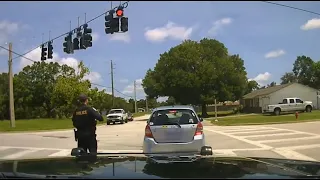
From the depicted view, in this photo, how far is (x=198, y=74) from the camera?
60062 mm

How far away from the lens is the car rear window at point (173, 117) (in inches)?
426

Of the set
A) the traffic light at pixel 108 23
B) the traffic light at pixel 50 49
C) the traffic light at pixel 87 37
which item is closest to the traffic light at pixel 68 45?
the traffic light at pixel 87 37

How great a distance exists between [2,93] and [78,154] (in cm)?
9420

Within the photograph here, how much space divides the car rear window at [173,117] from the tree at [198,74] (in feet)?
156

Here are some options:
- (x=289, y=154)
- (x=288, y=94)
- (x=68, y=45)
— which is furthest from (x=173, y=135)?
(x=288, y=94)

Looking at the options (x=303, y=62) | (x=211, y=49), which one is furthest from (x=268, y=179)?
(x=303, y=62)

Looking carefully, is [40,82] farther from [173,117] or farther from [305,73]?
[173,117]

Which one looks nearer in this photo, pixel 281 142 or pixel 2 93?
pixel 281 142

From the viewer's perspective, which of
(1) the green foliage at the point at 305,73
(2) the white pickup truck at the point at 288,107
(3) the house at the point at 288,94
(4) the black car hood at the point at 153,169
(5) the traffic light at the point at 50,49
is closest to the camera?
(4) the black car hood at the point at 153,169

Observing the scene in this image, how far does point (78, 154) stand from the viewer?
18.6ft

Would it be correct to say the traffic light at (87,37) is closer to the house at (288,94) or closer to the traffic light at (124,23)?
the traffic light at (124,23)

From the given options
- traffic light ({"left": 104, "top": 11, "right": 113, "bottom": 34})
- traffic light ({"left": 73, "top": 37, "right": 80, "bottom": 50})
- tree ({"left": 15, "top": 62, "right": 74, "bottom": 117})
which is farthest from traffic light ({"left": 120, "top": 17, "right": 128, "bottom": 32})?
tree ({"left": 15, "top": 62, "right": 74, "bottom": 117})

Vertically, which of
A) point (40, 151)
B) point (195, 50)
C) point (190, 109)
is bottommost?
point (40, 151)

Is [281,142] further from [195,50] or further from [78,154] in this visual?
[195,50]
